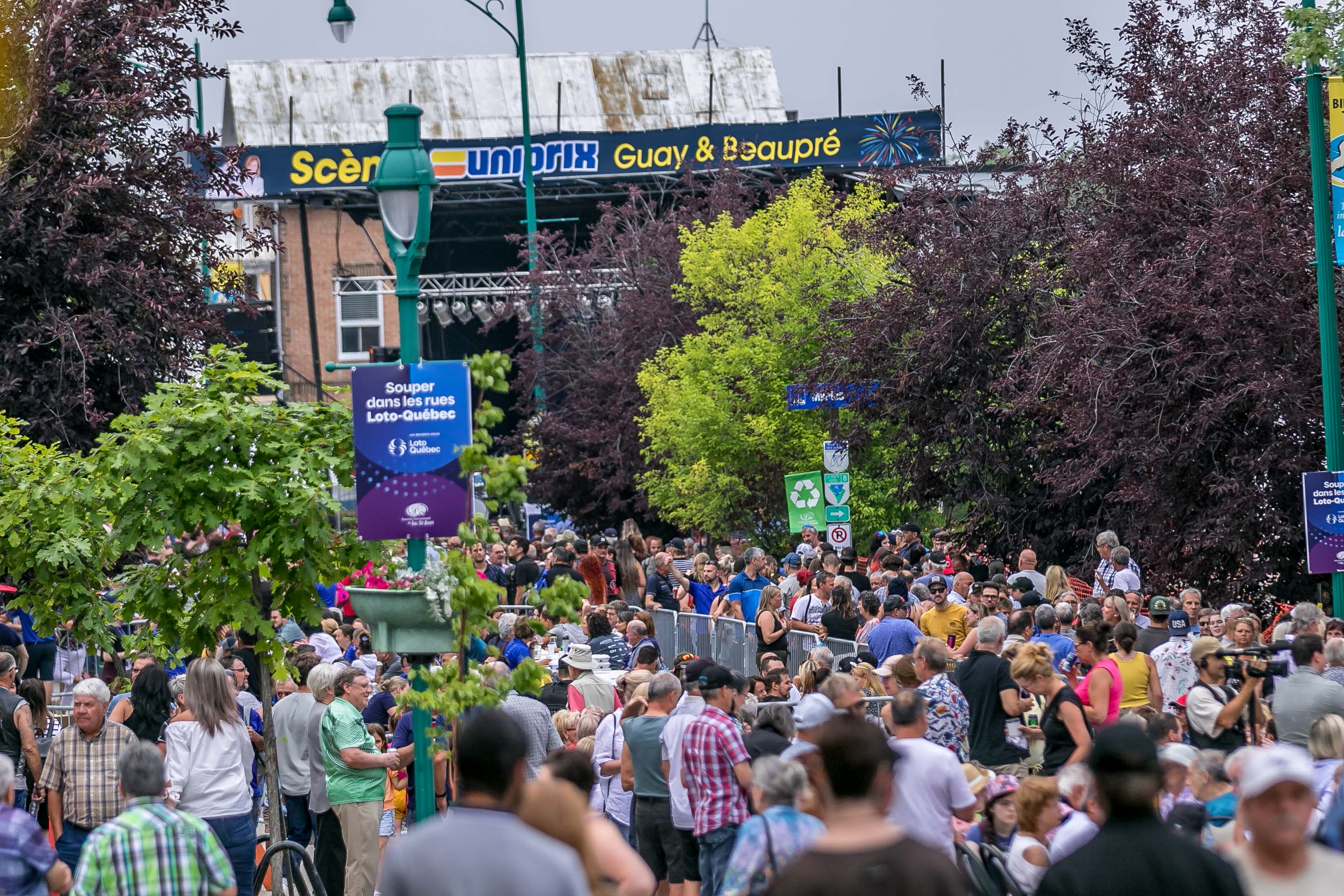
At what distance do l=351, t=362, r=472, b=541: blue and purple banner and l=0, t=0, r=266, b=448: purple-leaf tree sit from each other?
9.02m

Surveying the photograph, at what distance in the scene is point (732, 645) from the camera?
18.0 meters

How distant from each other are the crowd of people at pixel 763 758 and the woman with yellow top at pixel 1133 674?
0.02 m

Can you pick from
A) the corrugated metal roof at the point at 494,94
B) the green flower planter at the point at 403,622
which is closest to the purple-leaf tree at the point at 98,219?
the green flower planter at the point at 403,622

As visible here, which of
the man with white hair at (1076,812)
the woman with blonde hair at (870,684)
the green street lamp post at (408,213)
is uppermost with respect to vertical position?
the green street lamp post at (408,213)

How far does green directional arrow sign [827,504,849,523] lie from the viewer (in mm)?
23281

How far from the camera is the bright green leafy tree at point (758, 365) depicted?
31.5 metres

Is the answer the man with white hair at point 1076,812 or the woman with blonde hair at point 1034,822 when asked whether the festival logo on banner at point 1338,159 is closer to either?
the man with white hair at point 1076,812

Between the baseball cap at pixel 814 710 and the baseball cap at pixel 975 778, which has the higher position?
the baseball cap at pixel 814 710

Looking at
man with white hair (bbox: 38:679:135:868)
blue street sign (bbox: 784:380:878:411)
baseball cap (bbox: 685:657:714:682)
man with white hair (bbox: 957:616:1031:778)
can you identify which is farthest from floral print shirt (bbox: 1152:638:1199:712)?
blue street sign (bbox: 784:380:878:411)

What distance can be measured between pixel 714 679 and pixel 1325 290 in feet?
26.8

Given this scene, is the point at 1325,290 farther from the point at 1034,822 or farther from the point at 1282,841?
the point at 1282,841

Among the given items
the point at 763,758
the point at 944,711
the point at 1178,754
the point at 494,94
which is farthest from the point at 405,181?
the point at 494,94

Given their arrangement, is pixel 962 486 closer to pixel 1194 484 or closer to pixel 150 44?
pixel 1194 484

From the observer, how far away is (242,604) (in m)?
10.7
